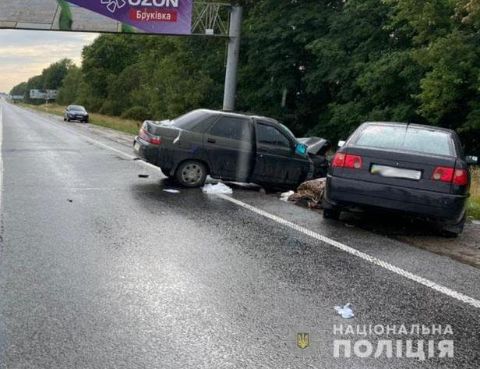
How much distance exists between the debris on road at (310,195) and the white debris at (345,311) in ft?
16.4

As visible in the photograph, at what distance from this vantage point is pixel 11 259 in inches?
210

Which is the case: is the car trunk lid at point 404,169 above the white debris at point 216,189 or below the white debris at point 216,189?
above

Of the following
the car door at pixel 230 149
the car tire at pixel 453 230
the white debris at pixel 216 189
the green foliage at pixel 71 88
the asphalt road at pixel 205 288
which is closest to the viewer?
the asphalt road at pixel 205 288

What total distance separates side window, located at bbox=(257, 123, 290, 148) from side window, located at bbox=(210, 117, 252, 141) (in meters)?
0.22

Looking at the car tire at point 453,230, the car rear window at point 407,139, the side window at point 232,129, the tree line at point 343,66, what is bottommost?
the car tire at point 453,230

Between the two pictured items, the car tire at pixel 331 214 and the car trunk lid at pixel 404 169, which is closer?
the car trunk lid at pixel 404 169

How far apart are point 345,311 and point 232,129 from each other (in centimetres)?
690

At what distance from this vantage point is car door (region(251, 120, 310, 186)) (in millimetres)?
10859

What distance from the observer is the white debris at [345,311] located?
430 centimetres

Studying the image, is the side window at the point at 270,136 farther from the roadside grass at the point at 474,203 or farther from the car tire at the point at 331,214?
the roadside grass at the point at 474,203

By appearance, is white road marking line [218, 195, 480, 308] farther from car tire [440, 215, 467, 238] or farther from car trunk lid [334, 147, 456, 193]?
car tire [440, 215, 467, 238]

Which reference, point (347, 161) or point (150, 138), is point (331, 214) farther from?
point (150, 138)

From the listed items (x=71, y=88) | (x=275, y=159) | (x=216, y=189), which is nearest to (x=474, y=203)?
(x=275, y=159)

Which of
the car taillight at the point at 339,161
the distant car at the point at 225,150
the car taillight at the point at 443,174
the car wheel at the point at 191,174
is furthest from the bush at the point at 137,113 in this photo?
the car taillight at the point at 443,174
